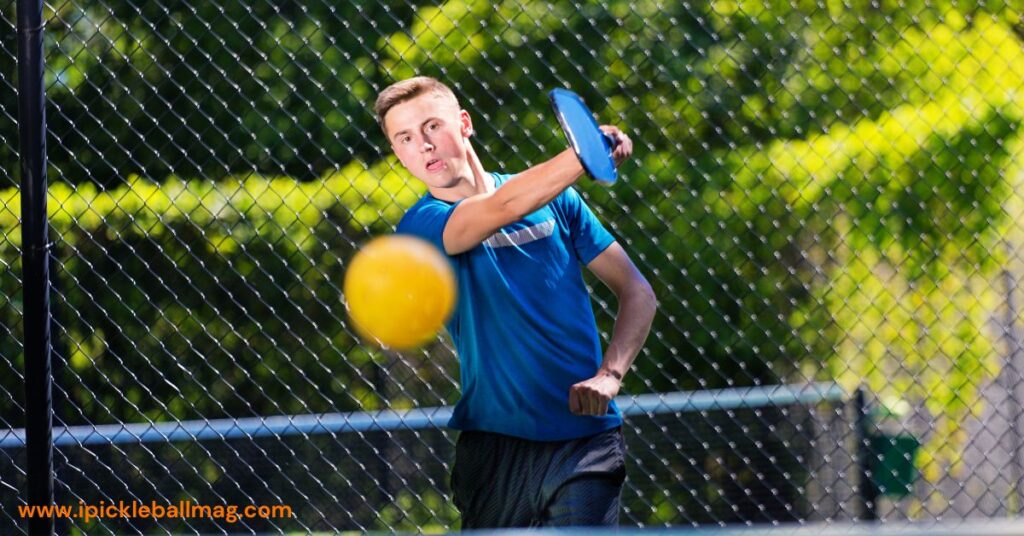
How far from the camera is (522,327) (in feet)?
7.75

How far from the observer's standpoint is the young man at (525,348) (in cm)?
235

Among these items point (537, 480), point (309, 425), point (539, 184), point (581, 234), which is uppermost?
point (539, 184)

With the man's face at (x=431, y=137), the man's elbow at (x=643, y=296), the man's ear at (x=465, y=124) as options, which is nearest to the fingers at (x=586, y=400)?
the man's elbow at (x=643, y=296)

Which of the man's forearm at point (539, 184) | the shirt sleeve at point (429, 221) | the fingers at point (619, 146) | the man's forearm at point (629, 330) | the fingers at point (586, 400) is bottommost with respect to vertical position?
the fingers at point (586, 400)

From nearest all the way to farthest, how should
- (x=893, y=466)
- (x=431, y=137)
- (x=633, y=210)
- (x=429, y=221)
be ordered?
(x=429, y=221) → (x=431, y=137) → (x=893, y=466) → (x=633, y=210)

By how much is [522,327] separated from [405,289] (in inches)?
10.3

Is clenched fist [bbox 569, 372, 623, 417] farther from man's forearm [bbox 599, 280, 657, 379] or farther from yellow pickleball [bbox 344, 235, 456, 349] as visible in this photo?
yellow pickleball [bbox 344, 235, 456, 349]

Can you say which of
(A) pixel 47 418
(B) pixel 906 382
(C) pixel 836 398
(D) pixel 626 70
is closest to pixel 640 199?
(D) pixel 626 70

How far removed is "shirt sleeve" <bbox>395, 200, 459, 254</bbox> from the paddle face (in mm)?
273

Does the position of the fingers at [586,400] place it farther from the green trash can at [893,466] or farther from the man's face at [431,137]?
the green trash can at [893,466]

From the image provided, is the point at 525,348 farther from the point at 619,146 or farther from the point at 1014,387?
the point at 1014,387

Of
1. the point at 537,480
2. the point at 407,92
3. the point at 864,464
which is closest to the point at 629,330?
the point at 537,480

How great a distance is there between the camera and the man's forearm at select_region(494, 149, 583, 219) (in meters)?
2.11

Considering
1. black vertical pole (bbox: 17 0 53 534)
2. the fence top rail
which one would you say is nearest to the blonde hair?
black vertical pole (bbox: 17 0 53 534)
